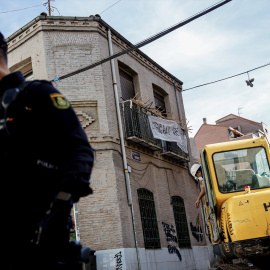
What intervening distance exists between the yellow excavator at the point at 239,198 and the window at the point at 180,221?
20.2 ft

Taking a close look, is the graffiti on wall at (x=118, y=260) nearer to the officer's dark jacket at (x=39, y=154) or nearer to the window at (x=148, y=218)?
the window at (x=148, y=218)

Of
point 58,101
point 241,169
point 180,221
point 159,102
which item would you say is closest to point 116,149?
point 180,221

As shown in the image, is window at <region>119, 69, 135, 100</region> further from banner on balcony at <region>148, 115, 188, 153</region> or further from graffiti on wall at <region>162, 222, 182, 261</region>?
graffiti on wall at <region>162, 222, 182, 261</region>

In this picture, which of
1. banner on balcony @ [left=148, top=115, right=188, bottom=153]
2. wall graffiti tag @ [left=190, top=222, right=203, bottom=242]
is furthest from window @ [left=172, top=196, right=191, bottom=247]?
banner on balcony @ [left=148, top=115, right=188, bottom=153]

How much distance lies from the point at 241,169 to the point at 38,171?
7283 millimetres

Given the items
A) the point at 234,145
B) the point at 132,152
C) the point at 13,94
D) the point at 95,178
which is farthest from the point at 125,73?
the point at 13,94

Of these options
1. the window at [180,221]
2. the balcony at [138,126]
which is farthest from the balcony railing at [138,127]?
the window at [180,221]

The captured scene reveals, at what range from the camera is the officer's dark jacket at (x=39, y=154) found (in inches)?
75.9

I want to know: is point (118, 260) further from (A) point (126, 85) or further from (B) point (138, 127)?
(A) point (126, 85)

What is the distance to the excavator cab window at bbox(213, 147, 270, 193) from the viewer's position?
8.59 metres

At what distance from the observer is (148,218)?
43.6ft

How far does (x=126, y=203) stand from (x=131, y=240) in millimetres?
1061

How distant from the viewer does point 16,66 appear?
13867 mm

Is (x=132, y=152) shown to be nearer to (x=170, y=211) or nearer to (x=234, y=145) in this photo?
(x=170, y=211)
